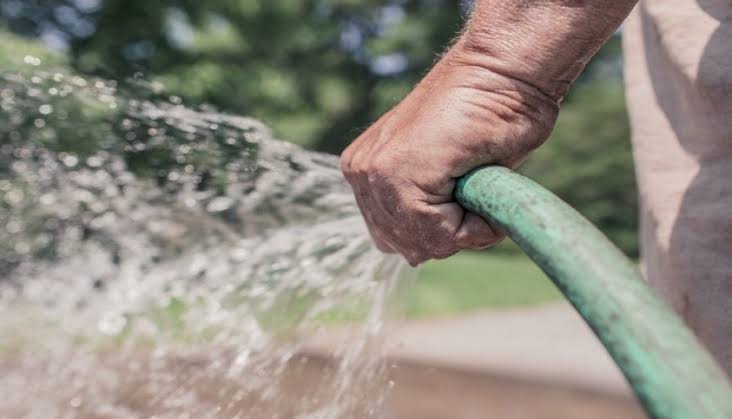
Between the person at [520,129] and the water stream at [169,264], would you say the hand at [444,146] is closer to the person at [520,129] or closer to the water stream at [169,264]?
the person at [520,129]

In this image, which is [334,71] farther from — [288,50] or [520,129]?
[520,129]

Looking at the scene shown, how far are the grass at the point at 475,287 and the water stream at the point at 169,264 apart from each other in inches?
263

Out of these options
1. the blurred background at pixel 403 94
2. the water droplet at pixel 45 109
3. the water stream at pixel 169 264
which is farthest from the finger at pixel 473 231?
the blurred background at pixel 403 94

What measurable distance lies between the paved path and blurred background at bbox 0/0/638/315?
3.60ft

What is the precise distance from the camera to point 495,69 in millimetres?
1523

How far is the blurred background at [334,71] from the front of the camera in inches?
525

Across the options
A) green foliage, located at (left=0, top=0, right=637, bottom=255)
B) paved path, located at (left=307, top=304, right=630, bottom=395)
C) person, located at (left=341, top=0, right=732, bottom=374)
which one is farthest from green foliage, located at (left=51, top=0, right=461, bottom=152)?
person, located at (left=341, top=0, right=732, bottom=374)

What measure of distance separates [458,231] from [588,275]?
0.45 m

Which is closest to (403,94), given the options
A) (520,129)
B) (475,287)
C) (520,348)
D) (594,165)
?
(520,348)

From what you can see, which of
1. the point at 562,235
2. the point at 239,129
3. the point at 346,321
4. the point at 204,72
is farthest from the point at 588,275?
the point at 204,72

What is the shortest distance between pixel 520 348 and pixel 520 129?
773 centimetres

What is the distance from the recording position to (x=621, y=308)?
1060 mm

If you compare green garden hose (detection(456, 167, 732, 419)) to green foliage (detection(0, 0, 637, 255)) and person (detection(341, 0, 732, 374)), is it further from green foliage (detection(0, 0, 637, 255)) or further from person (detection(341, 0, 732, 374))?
green foliage (detection(0, 0, 637, 255))

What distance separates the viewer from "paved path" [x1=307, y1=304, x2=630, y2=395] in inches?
322
